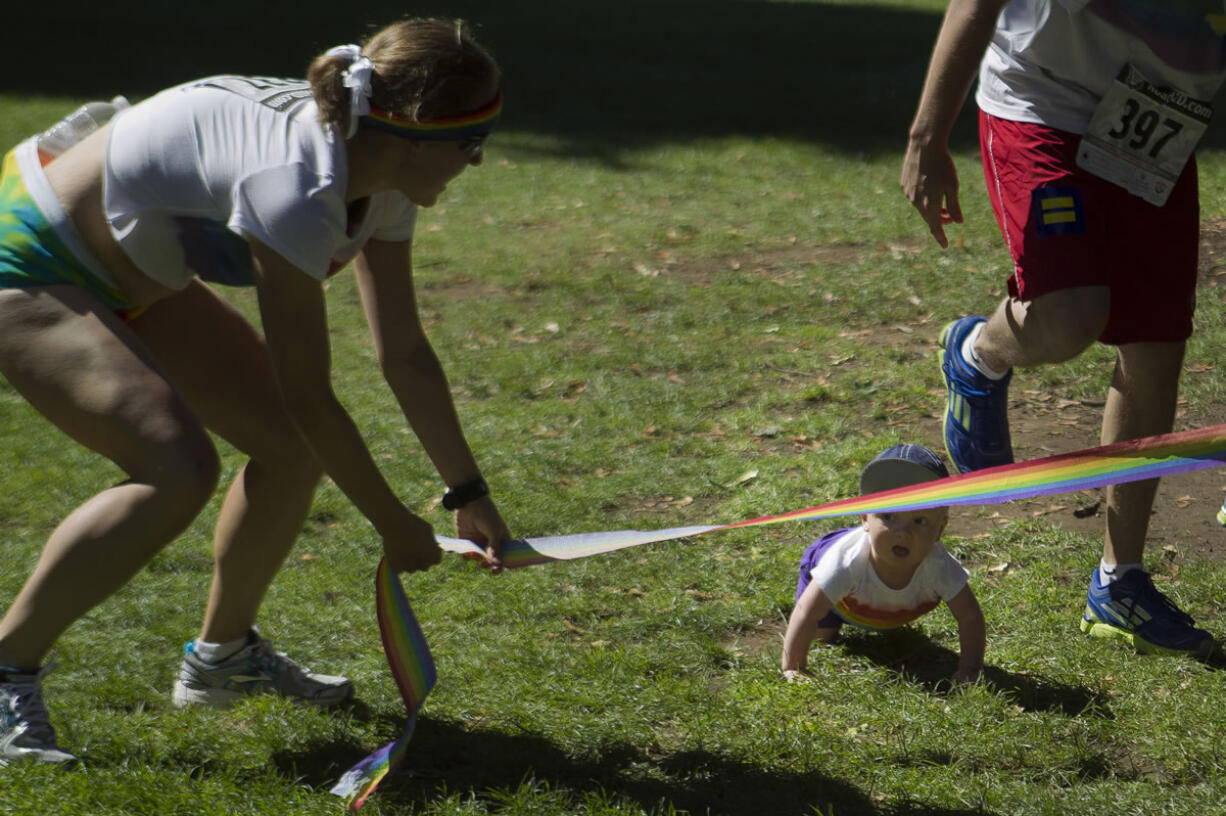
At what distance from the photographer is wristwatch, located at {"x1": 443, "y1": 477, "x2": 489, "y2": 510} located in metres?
3.18

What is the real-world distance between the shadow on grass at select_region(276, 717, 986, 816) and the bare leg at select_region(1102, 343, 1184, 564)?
3.68 feet

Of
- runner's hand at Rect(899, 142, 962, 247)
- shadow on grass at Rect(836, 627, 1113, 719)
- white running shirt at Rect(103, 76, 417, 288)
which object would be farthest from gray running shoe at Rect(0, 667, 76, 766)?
runner's hand at Rect(899, 142, 962, 247)

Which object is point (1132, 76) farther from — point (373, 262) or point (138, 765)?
point (138, 765)

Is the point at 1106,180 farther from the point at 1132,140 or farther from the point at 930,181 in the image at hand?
the point at 930,181

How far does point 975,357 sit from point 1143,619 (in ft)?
3.05

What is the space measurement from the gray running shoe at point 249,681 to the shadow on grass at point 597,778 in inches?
9.5

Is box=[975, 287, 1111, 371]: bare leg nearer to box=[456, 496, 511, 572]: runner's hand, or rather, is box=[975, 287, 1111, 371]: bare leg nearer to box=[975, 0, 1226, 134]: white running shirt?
box=[975, 0, 1226, 134]: white running shirt

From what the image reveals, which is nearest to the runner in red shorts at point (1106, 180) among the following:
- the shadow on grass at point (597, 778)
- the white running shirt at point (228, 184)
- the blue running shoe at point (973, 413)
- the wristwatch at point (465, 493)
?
the blue running shoe at point (973, 413)

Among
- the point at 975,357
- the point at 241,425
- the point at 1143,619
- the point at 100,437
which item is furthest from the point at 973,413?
the point at 100,437

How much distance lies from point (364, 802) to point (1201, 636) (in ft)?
7.37

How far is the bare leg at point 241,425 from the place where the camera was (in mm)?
3145

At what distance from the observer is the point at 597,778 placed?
3062 millimetres

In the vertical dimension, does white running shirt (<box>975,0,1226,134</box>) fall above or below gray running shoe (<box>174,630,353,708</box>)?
above

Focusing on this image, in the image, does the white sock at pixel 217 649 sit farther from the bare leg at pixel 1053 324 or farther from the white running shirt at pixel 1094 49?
the white running shirt at pixel 1094 49
